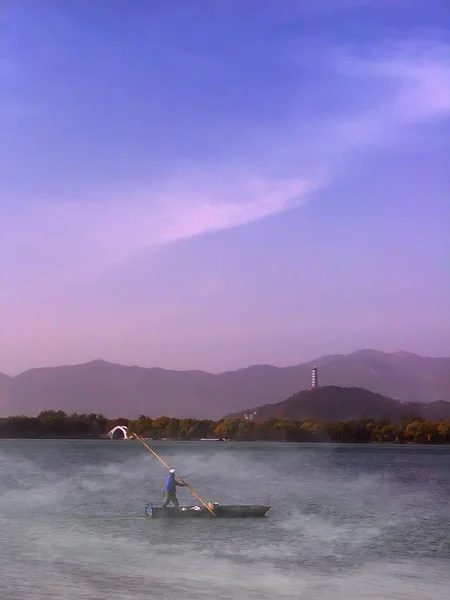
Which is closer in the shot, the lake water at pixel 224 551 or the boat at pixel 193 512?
the lake water at pixel 224 551

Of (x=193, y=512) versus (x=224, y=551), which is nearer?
(x=224, y=551)

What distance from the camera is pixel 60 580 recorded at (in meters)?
26.9

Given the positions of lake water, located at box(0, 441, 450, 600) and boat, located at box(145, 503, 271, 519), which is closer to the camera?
lake water, located at box(0, 441, 450, 600)

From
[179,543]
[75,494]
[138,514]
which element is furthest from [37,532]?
[75,494]

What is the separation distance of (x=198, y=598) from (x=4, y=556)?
10055 millimetres

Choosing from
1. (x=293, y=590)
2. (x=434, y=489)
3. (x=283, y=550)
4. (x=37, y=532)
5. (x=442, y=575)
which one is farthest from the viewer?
(x=434, y=489)

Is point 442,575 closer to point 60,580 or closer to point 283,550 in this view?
point 283,550

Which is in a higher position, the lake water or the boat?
the boat

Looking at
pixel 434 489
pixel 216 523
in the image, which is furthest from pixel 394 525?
pixel 434 489

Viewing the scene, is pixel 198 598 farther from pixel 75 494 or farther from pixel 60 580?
pixel 75 494

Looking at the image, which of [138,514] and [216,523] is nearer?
[216,523]

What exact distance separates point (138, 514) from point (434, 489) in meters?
42.7

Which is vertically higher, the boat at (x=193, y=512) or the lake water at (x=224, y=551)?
the boat at (x=193, y=512)

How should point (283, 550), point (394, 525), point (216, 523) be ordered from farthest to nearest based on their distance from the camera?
point (394, 525) < point (216, 523) < point (283, 550)
